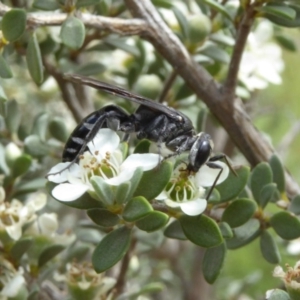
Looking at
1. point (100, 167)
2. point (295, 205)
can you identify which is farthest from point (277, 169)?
point (100, 167)

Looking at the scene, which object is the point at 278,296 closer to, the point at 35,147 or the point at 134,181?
the point at 134,181

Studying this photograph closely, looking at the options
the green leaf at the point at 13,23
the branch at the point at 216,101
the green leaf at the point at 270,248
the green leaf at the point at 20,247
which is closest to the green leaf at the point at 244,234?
the green leaf at the point at 270,248

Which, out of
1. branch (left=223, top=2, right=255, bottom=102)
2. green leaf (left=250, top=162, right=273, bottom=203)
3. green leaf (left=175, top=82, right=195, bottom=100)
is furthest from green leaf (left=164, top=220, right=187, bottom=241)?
green leaf (left=175, top=82, right=195, bottom=100)

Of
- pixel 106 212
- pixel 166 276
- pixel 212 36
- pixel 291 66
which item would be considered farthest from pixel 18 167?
pixel 291 66

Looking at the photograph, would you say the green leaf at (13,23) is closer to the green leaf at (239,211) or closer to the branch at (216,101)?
the branch at (216,101)

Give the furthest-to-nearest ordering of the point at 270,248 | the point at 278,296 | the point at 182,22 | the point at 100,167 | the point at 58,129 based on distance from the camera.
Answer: the point at 58,129
the point at 182,22
the point at 270,248
the point at 100,167
the point at 278,296

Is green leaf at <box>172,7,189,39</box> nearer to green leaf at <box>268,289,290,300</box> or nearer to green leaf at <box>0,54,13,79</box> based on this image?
green leaf at <box>0,54,13,79</box>

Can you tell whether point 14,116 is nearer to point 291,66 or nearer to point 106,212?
point 106,212
